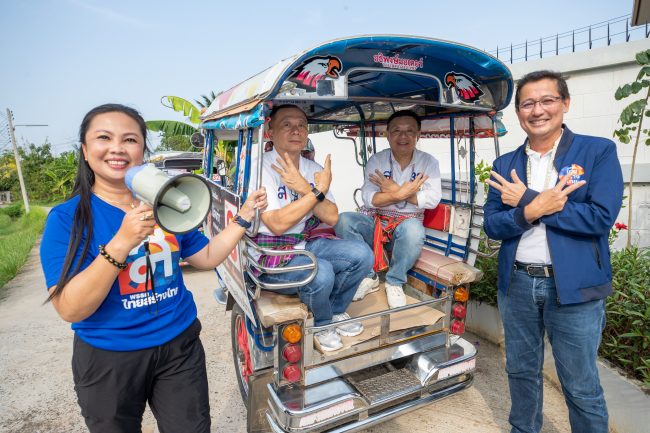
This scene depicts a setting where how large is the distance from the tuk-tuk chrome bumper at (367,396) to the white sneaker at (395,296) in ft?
1.39

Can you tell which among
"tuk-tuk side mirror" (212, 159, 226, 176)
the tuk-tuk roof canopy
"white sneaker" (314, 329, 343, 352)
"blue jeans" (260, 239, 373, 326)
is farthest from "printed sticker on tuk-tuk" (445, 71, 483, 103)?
"tuk-tuk side mirror" (212, 159, 226, 176)

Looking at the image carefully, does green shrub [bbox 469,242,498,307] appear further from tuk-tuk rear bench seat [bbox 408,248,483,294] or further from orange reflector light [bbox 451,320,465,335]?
orange reflector light [bbox 451,320,465,335]

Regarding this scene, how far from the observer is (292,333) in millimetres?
2391

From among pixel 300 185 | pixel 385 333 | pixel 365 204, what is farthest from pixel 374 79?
pixel 385 333

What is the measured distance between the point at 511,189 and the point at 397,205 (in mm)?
1399

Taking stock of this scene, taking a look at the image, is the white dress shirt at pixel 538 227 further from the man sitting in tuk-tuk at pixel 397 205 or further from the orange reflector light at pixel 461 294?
the man sitting in tuk-tuk at pixel 397 205

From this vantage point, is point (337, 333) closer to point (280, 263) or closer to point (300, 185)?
point (280, 263)

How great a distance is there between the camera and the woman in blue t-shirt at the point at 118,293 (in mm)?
1430

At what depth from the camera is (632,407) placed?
259 cm

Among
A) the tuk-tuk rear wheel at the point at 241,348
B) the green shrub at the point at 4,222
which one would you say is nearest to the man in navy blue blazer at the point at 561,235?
the tuk-tuk rear wheel at the point at 241,348

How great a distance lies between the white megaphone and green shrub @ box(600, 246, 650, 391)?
296cm

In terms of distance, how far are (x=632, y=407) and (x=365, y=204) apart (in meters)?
2.41

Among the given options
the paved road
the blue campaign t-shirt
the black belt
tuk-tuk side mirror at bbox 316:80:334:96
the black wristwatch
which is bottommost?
the paved road

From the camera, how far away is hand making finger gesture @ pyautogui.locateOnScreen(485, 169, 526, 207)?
2.18m
